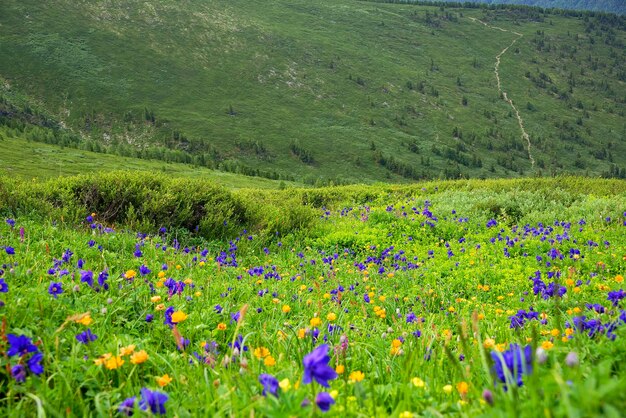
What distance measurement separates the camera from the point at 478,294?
705cm

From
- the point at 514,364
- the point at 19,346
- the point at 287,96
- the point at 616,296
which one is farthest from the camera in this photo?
the point at 287,96

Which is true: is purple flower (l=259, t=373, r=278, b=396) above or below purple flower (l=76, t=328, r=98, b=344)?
above

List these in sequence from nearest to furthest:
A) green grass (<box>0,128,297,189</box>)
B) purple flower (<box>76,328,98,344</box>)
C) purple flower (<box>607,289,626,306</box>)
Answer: purple flower (<box>76,328,98,344</box>)
purple flower (<box>607,289,626,306</box>)
green grass (<box>0,128,297,189</box>)

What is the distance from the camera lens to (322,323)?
4246 mm

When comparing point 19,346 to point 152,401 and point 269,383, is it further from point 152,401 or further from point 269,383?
point 269,383

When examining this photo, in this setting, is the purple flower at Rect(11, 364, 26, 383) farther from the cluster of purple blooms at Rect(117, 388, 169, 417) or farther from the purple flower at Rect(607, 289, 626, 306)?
the purple flower at Rect(607, 289, 626, 306)

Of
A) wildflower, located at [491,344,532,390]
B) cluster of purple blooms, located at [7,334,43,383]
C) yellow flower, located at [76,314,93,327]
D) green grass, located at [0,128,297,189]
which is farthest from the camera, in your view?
green grass, located at [0,128,297,189]

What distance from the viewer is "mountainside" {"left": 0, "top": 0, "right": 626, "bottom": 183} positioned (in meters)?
97.1

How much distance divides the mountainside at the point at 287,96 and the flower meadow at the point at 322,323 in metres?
66.9

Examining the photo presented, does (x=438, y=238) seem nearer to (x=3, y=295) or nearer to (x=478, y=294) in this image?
(x=478, y=294)

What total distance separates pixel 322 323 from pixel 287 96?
420 feet

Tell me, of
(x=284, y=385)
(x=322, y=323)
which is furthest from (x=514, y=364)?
(x=322, y=323)

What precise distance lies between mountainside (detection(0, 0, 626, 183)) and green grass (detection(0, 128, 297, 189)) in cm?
1033

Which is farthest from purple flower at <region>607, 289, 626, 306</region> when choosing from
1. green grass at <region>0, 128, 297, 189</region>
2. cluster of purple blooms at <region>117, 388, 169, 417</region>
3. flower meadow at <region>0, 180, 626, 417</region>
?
green grass at <region>0, 128, 297, 189</region>
